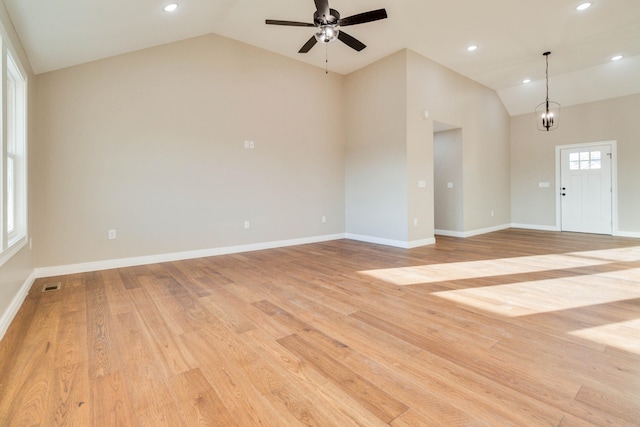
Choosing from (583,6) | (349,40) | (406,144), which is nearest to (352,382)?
(349,40)

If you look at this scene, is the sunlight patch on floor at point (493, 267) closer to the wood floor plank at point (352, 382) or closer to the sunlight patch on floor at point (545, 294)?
the sunlight patch on floor at point (545, 294)

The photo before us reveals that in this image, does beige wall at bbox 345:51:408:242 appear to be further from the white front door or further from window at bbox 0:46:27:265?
window at bbox 0:46:27:265

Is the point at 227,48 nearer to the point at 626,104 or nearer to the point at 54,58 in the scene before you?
the point at 54,58

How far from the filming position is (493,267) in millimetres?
3889

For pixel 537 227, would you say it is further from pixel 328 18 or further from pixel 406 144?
pixel 328 18

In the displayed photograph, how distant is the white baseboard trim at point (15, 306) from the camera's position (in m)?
2.18

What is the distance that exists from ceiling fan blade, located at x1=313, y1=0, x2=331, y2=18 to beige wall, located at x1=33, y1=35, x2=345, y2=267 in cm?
250

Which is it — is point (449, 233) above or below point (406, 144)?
below

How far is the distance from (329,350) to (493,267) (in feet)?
9.80

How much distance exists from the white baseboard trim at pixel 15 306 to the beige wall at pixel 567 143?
30.9 ft

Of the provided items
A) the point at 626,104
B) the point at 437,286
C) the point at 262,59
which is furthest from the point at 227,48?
the point at 626,104

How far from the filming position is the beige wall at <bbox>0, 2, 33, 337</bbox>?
2.27 m

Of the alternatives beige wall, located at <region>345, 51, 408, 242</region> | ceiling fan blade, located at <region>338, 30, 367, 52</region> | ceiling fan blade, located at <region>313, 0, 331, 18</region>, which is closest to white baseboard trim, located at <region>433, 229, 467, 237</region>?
beige wall, located at <region>345, 51, 408, 242</region>

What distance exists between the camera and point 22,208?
3.12 meters
